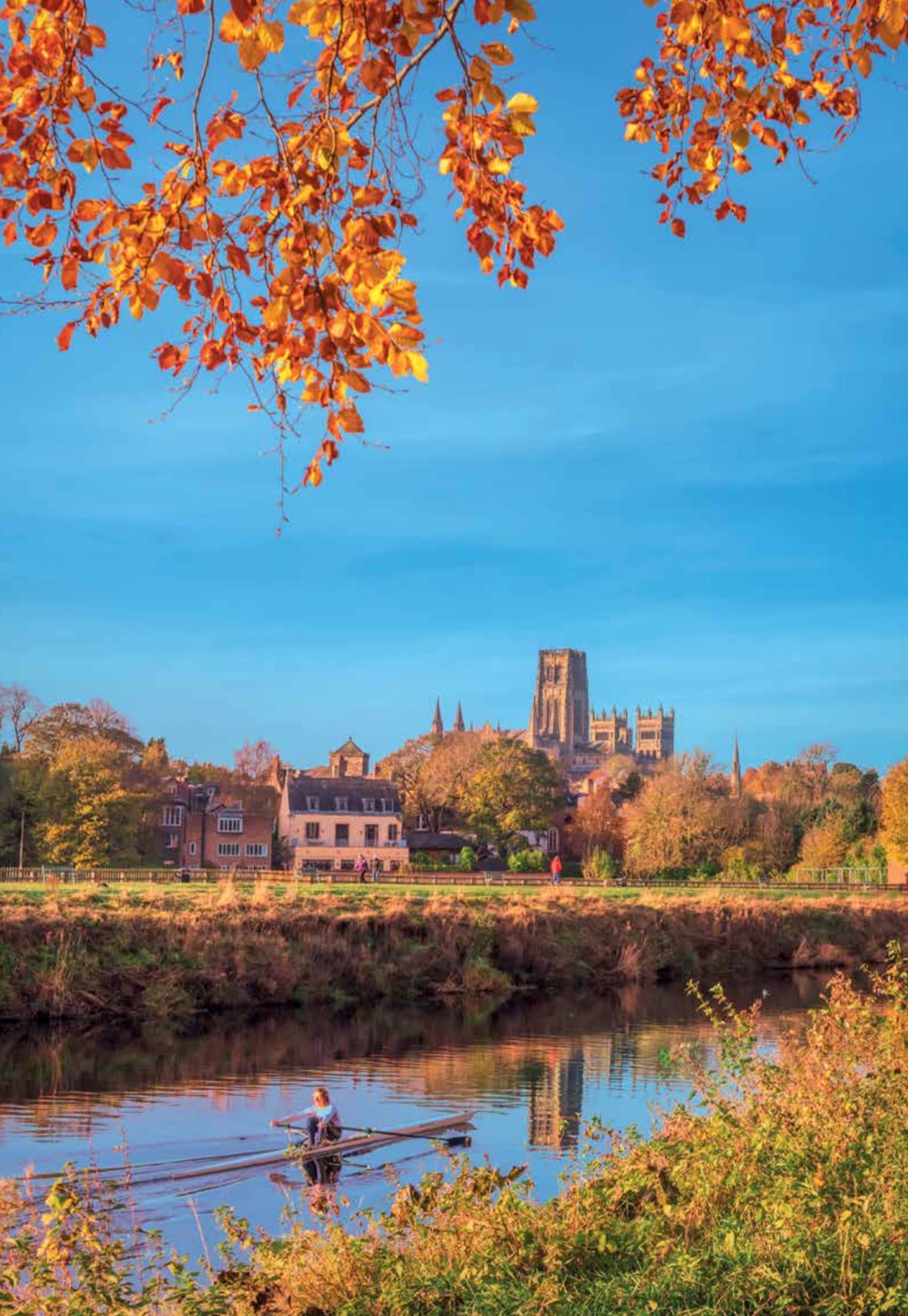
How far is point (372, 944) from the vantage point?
36.7 metres

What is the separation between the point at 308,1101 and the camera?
2133 centimetres

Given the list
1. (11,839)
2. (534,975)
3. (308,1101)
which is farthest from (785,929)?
(11,839)

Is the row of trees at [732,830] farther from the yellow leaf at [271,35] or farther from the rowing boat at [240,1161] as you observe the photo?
the yellow leaf at [271,35]

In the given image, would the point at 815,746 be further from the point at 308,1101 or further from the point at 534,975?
the point at 308,1101

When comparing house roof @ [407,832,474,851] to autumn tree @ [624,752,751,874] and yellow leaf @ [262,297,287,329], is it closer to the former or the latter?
autumn tree @ [624,752,751,874]

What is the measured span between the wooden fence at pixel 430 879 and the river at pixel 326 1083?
53.0ft

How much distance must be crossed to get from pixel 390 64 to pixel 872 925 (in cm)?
4585

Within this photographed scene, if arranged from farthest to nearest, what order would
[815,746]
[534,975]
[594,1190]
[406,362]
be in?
1. [815,746]
2. [534,975]
3. [594,1190]
4. [406,362]

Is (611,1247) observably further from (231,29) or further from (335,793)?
(335,793)

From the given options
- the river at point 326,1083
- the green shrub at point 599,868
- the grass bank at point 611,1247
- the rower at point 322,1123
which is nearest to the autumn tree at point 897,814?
the green shrub at point 599,868

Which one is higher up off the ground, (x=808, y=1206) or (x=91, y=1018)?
(x=808, y=1206)

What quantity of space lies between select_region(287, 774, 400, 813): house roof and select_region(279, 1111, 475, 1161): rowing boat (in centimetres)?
6763

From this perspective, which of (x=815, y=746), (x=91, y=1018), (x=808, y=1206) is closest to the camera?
(x=808, y=1206)

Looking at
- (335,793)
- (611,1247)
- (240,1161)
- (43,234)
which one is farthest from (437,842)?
(43,234)
